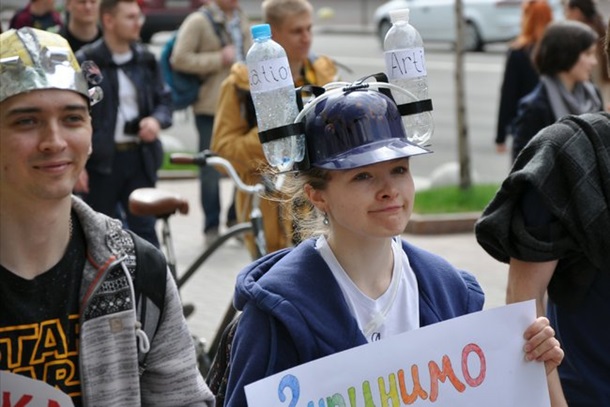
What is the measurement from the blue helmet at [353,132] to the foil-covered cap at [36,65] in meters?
0.55

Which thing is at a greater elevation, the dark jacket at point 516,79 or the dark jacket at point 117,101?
the dark jacket at point 117,101

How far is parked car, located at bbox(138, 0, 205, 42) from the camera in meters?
28.7

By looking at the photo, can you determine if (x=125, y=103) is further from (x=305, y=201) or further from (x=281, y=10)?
(x=305, y=201)

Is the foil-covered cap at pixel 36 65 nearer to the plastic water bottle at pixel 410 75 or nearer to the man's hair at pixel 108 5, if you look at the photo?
the plastic water bottle at pixel 410 75

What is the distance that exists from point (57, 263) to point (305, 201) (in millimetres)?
797

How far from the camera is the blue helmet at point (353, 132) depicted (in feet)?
10.2

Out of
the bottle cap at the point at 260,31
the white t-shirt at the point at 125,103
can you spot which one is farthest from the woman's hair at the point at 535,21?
the bottle cap at the point at 260,31

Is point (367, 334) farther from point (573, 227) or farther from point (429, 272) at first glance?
point (573, 227)

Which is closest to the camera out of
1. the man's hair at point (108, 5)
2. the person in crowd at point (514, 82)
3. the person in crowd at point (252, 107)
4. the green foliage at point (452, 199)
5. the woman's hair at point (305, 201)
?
the woman's hair at point (305, 201)

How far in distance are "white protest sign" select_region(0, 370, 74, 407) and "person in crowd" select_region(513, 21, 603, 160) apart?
5.07m

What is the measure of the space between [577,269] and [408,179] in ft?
2.82

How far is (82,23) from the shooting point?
905 cm

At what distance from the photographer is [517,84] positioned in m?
10.6

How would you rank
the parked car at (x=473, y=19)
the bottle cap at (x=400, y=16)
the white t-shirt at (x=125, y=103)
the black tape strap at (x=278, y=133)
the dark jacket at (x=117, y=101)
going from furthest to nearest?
the parked car at (x=473, y=19) < the white t-shirt at (x=125, y=103) < the dark jacket at (x=117, y=101) < the bottle cap at (x=400, y=16) < the black tape strap at (x=278, y=133)
